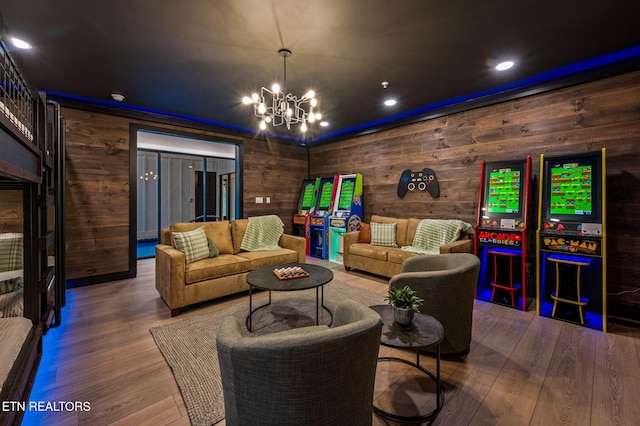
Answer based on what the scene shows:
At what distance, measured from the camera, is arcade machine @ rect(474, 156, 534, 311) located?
3.19m

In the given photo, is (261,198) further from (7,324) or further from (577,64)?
(577,64)

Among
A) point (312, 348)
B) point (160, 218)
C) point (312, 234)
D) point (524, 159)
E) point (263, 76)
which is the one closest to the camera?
point (312, 348)

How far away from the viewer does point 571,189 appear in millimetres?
2941

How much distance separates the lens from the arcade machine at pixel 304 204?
20.1 ft

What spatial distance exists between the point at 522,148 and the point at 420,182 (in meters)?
1.45

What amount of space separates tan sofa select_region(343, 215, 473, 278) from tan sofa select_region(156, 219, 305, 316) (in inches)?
35.8

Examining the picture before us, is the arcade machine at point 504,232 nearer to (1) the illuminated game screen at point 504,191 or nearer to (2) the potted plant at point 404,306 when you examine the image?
(1) the illuminated game screen at point 504,191

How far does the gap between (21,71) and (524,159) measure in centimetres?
478

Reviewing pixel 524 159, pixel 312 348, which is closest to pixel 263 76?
pixel 312 348

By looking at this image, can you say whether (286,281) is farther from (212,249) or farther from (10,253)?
(10,253)

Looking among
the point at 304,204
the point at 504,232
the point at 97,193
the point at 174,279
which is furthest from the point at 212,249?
the point at 504,232

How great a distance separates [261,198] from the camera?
19.5ft

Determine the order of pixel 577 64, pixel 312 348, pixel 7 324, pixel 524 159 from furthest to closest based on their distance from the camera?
pixel 524 159 < pixel 577 64 < pixel 7 324 < pixel 312 348

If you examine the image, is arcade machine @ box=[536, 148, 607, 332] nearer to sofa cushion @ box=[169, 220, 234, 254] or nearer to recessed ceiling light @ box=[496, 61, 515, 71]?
recessed ceiling light @ box=[496, 61, 515, 71]
